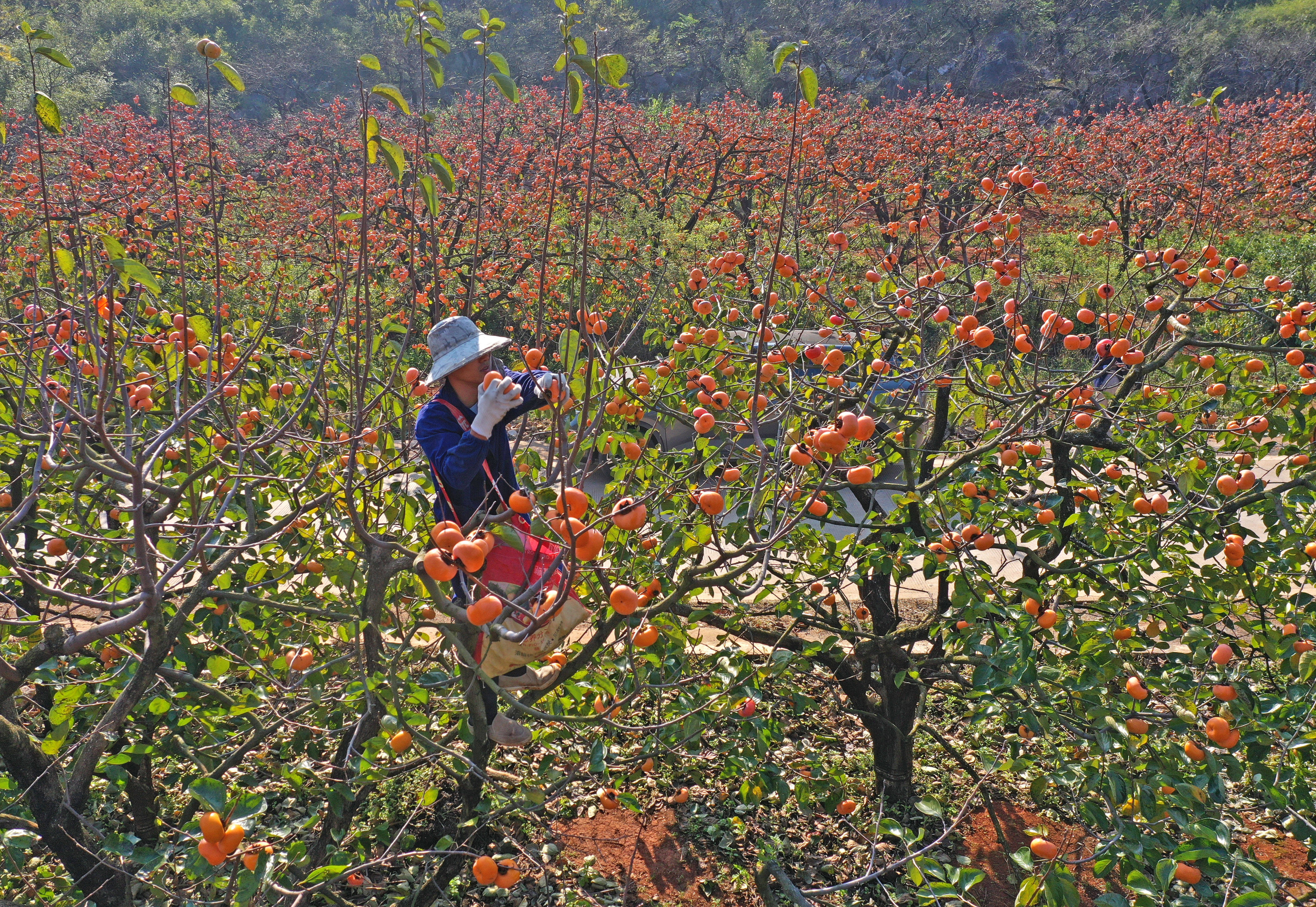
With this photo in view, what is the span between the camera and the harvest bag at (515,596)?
6.88ft

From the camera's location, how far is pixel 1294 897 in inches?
106

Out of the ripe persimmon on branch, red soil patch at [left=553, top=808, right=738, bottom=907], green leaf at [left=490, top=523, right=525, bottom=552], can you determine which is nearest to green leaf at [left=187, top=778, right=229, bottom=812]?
the ripe persimmon on branch

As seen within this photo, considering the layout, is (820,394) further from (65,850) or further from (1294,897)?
(65,850)

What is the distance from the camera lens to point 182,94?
1.58m

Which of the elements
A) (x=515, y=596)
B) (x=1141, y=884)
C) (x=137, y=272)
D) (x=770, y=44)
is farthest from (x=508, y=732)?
(x=770, y=44)

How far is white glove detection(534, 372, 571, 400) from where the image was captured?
1.67 metres

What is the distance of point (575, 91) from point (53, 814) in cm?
225

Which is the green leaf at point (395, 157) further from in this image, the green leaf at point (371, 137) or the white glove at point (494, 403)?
the white glove at point (494, 403)

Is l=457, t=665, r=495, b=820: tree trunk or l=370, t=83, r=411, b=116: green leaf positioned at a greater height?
l=370, t=83, r=411, b=116: green leaf

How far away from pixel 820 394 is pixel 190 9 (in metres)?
41.0

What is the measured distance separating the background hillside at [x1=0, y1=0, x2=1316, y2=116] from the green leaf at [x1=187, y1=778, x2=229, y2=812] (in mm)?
25076

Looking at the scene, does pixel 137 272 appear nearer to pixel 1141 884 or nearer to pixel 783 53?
pixel 783 53

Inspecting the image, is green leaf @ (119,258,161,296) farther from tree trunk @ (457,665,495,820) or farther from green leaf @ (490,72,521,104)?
tree trunk @ (457,665,495,820)

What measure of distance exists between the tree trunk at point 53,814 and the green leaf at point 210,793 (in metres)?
0.83
